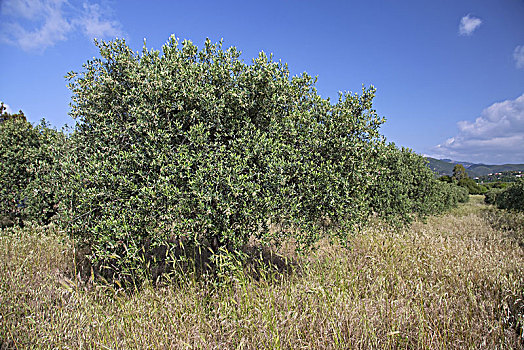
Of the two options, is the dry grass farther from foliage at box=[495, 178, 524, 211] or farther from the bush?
foliage at box=[495, 178, 524, 211]

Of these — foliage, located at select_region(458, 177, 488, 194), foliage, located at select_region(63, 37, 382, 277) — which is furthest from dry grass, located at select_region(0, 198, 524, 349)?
foliage, located at select_region(458, 177, 488, 194)

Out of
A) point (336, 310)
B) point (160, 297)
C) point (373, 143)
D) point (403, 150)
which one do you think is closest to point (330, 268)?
point (336, 310)

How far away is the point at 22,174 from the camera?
34.7 ft

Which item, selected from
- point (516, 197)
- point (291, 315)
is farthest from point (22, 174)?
point (516, 197)

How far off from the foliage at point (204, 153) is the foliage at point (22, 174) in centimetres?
557

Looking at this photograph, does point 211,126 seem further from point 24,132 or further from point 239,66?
point 24,132

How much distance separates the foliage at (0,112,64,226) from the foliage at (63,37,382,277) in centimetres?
557

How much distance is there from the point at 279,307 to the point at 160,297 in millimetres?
2116

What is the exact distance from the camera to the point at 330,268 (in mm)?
6223

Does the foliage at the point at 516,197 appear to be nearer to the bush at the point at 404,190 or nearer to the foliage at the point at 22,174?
the bush at the point at 404,190

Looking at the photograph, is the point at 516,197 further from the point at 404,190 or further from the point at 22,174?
the point at 22,174

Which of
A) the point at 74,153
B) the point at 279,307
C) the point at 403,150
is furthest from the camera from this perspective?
the point at 403,150

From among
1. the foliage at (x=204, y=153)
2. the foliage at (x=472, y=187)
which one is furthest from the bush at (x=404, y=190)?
the foliage at (x=472, y=187)

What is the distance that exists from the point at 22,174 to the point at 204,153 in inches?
385
